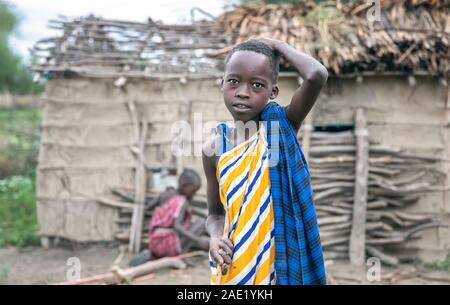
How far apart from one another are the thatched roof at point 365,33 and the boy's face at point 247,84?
4469mm

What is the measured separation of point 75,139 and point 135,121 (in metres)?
0.87

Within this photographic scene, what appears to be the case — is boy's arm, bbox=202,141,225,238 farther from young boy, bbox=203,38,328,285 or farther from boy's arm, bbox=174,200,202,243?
boy's arm, bbox=174,200,202,243

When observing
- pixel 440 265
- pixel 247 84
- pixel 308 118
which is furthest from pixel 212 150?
pixel 440 265

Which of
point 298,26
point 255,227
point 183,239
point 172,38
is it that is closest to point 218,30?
point 172,38

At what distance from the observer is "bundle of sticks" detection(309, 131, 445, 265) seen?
6.64 metres

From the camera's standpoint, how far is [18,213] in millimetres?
9180

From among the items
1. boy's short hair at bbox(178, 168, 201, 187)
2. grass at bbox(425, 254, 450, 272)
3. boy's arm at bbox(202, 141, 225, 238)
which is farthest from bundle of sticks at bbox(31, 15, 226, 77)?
boy's arm at bbox(202, 141, 225, 238)

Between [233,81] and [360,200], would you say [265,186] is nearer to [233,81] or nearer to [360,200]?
[233,81]

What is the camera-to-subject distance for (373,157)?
6.75 metres

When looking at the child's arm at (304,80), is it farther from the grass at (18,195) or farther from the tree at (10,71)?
the tree at (10,71)

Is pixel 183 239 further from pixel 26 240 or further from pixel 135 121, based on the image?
pixel 26 240

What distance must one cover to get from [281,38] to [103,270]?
11.5ft

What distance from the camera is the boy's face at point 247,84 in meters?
1.93
